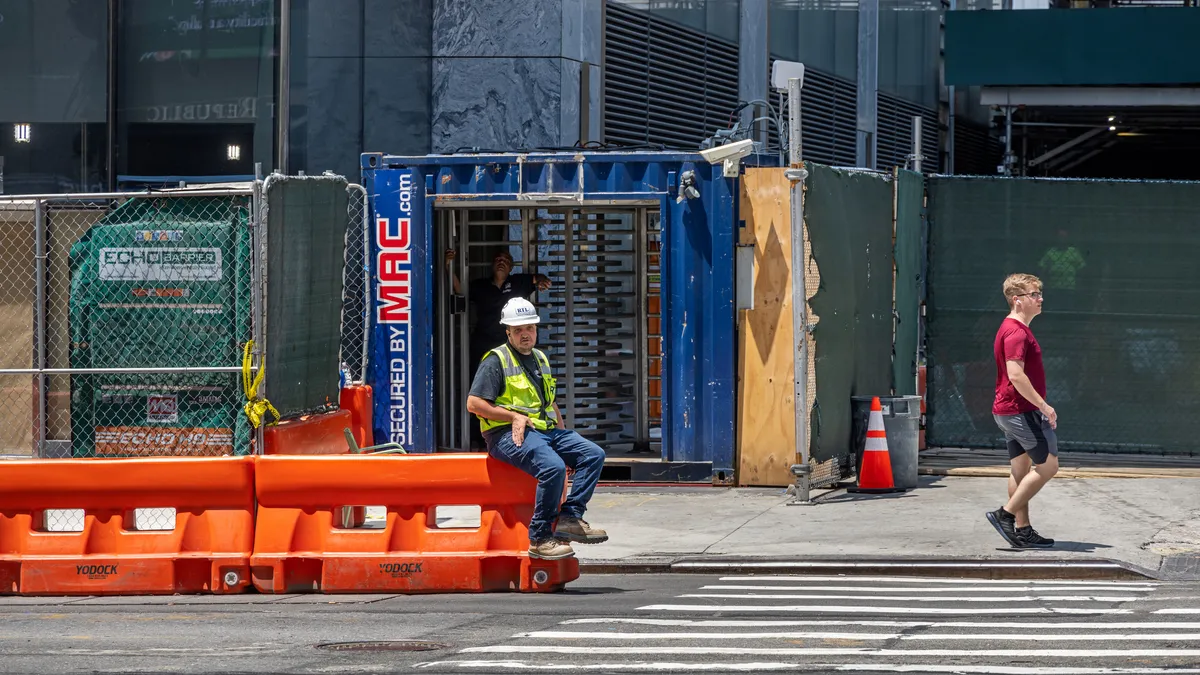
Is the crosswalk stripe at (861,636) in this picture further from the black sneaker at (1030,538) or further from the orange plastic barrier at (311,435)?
the orange plastic barrier at (311,435)

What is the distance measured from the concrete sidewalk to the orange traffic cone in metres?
0.18

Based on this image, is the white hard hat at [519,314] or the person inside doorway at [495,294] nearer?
the white hard hat at [519,314]

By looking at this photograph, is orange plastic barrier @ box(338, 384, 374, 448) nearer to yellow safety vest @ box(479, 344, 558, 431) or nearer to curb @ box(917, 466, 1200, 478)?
yellow safety vest @ box(479, 344, 558, 431)

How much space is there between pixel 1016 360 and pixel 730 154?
3975 mm

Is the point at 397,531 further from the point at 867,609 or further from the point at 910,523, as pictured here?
the point at 910,523

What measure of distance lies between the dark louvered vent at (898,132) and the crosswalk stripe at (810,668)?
23678mm

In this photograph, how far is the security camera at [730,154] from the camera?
14359mm

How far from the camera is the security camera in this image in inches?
565

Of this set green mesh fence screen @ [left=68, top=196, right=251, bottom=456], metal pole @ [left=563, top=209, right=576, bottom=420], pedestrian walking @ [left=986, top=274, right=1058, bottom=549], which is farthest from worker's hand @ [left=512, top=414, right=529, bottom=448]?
metal pole @ [left=563, top=209, right=576, bottom=420]

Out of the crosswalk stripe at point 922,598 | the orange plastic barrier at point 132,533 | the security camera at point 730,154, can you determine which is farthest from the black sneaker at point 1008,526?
the orange plastic barrier at point 132,533

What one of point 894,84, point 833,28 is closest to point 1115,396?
point 833,28

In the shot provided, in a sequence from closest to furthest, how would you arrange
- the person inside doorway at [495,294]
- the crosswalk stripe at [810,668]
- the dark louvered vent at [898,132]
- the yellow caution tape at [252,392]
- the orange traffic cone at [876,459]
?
the crosswalk stripe at [810,668], the yellow caution tape at [252,392], the orange traffic cone at [876,459], the person inside doorway at [495,294], the dark louvered vent at [898,132]

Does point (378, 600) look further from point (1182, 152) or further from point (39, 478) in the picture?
point (1182, 152)

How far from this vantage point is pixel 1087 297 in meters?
15.9
